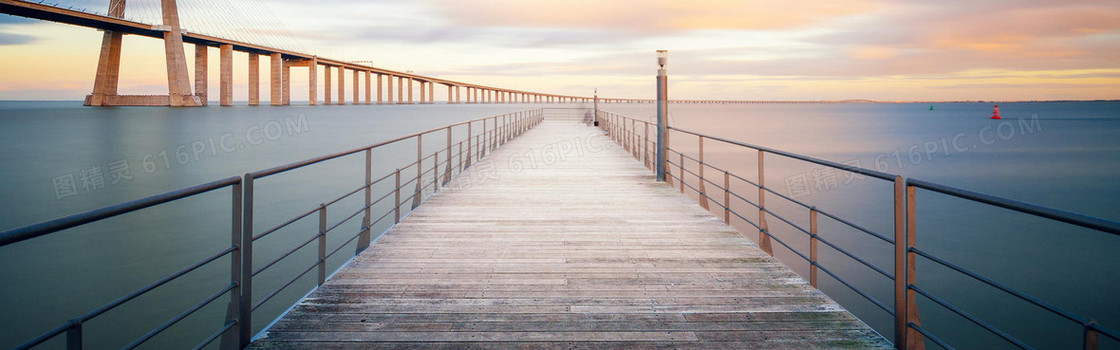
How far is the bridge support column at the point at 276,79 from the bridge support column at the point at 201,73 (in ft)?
22.2

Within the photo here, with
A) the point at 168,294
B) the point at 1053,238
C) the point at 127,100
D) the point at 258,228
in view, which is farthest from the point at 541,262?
the point at 127,100

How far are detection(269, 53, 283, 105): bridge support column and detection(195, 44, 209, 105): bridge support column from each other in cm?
677

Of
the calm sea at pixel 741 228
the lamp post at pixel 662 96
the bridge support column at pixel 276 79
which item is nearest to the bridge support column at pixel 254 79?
the bridge support column at pixel 276 79

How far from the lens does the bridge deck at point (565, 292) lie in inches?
104

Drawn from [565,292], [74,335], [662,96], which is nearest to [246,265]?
[74,335]

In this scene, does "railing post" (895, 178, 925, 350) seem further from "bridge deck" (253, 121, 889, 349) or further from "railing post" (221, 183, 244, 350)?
"railing post" (221, 183, 244, 350)

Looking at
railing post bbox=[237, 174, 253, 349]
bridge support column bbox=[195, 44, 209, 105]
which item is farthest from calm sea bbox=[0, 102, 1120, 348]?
bridge support column bbox=[195, 44, 209, 105]

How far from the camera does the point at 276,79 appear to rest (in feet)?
252

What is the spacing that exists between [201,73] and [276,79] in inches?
343

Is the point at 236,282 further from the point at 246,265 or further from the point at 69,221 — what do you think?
the point at 69,221

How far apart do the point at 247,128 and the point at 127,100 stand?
133 ft

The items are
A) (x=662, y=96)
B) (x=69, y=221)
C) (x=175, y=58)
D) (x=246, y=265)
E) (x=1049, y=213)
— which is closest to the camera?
(x=69, y=221)

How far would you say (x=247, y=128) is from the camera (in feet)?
171

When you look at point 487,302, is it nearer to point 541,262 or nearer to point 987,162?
point 541,262
